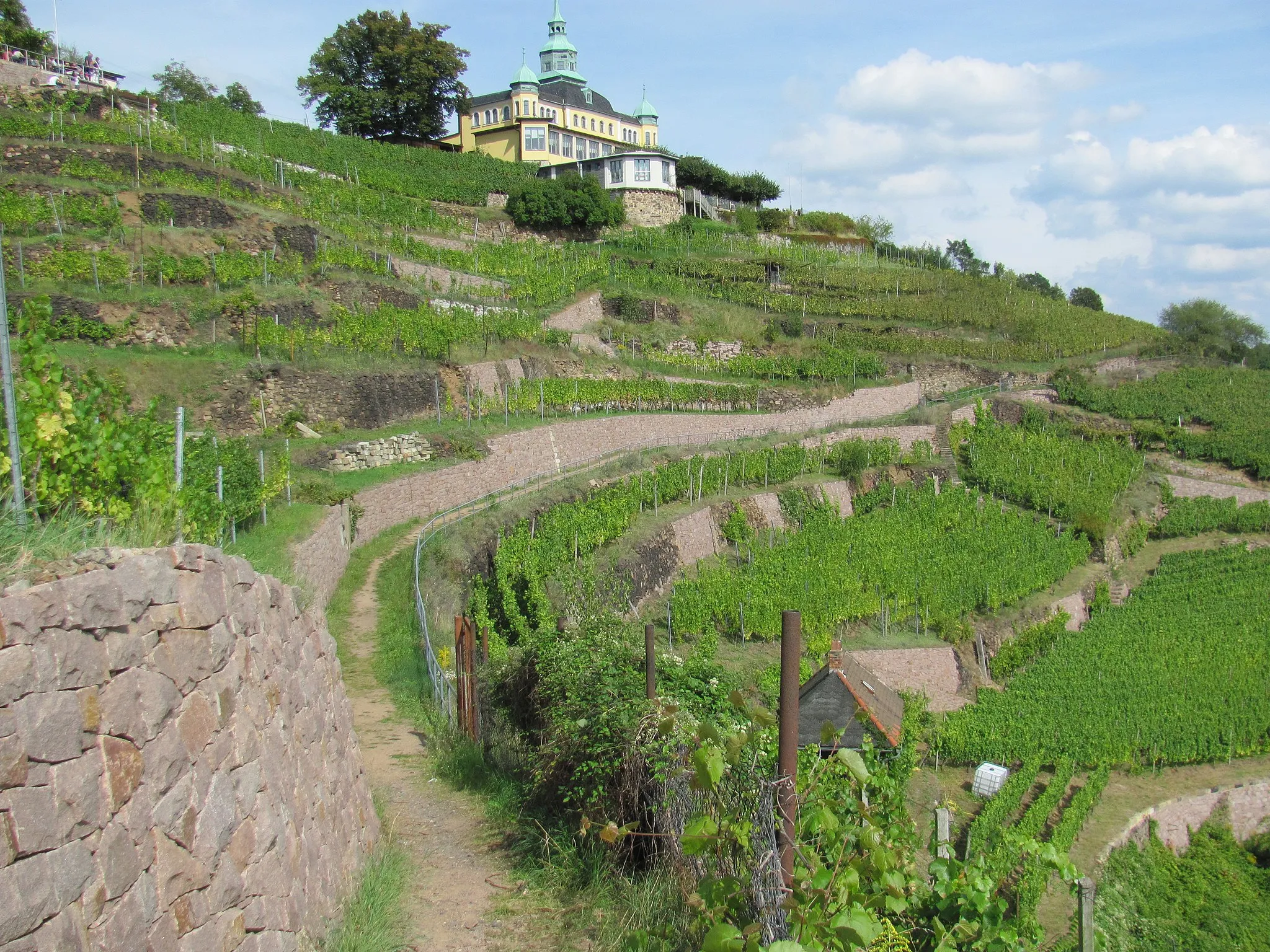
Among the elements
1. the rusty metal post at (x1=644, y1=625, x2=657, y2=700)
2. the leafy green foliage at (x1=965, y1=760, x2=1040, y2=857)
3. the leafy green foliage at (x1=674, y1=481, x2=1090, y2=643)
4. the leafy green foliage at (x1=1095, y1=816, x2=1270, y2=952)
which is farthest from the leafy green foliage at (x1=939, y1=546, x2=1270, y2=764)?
the rusty metal post at (x1=644, y1=625, x2=657, y2=700)

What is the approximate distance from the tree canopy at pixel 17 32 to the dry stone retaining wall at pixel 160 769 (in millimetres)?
36474

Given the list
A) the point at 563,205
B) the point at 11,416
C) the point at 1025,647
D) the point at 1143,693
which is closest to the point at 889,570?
the point at 1025,647

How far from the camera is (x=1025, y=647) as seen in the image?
22.2 m

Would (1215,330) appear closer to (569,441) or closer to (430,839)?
(569,441)

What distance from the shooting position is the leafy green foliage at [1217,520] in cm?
3080

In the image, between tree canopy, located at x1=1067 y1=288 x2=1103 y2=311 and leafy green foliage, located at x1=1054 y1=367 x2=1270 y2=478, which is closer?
leafy green foliage, located at x1=1054 y1=367 x2=1270 y2=478

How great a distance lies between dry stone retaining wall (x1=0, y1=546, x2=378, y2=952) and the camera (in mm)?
3506

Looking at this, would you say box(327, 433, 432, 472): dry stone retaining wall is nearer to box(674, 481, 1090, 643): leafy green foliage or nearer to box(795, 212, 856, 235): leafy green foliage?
box(674, 481, 1090, 643): leafy green foliage

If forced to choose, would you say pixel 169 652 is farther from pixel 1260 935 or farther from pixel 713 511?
pixel 713 511

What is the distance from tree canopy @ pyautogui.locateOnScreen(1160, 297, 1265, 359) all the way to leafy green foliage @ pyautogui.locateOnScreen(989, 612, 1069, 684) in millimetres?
28712

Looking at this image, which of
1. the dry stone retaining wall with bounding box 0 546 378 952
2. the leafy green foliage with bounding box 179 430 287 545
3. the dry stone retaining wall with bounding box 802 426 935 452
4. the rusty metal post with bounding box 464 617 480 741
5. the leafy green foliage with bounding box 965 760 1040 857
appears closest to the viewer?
the dry stone retaining wall with bounding box 0 546 378 952

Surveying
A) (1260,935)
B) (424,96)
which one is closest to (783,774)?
(1260,935)

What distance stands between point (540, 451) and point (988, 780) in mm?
12626

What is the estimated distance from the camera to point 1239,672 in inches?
828
